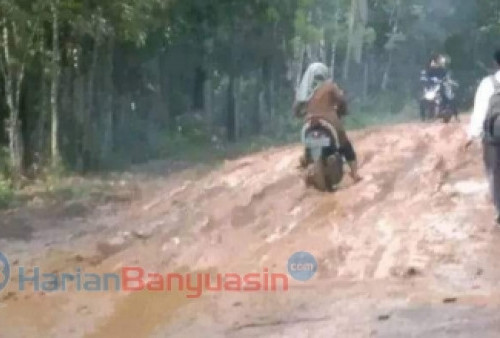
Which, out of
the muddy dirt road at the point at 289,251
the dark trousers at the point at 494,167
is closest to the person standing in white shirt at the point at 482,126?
the dark trousers at the point at 494,167

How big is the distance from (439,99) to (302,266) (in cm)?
1306

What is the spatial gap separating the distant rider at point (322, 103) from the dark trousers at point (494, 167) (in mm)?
2567

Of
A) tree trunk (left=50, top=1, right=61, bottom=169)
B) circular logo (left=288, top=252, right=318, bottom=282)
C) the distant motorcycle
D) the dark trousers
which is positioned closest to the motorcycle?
the dark trousers

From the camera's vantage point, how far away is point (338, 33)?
33.6 meters

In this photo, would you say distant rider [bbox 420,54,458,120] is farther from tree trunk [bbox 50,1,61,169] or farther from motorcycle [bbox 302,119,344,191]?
motorcycle [bbox 302,119,344,191]

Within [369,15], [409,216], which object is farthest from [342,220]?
[369,15]

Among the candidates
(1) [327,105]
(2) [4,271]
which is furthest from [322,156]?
(2) [4,271]

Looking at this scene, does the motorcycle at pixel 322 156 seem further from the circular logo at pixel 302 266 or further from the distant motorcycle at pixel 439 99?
the distant motorcycle at pixel 439 99

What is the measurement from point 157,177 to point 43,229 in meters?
5.01

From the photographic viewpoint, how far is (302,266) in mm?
9102

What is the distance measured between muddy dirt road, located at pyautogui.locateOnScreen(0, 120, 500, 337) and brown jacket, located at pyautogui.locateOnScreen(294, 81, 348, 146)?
0.84m

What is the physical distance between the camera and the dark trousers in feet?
31.5

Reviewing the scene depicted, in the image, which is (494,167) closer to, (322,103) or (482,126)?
(482,126)

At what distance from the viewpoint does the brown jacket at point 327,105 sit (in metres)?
12.1
